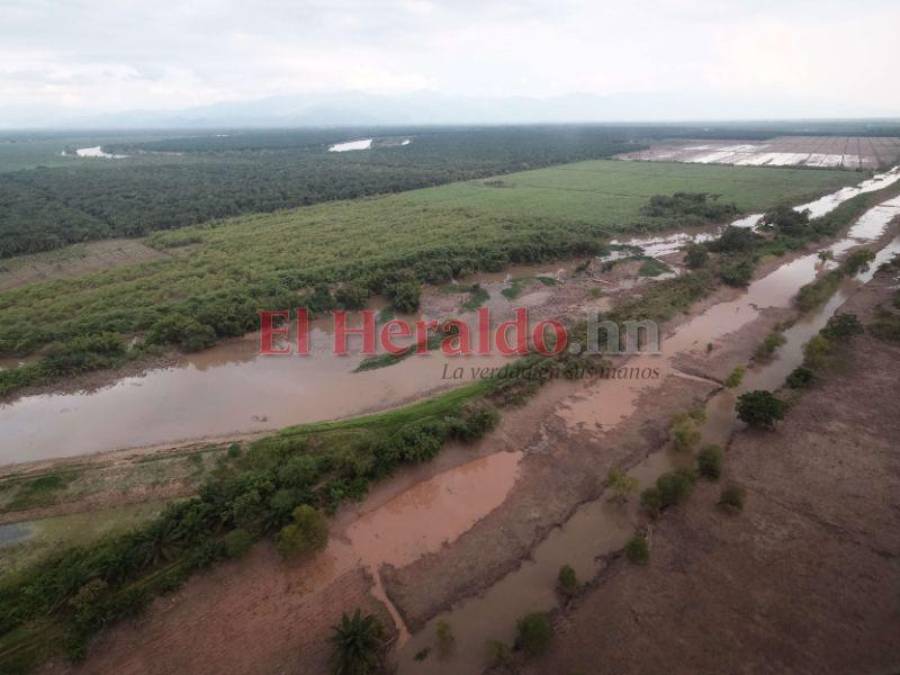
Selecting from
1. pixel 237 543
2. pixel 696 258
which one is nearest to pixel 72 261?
pixel 237 543

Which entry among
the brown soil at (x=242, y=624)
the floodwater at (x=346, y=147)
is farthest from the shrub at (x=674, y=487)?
the floodwater at (x=346, y=147)

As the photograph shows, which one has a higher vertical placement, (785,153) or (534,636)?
(785,153)

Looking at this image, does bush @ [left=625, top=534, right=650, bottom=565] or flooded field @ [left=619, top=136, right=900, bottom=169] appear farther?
flooded field @ [left=619, top=136, right=900, bottom=169]

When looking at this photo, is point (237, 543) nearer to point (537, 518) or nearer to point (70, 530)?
point (70, 530)

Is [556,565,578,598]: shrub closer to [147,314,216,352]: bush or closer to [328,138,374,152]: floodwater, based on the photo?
[147,314,216,352]: bush

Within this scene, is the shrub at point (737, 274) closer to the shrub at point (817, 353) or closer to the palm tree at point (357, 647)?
the shrub at point (817, 353)

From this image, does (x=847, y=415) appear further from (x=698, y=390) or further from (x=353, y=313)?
(x=353, y=313)

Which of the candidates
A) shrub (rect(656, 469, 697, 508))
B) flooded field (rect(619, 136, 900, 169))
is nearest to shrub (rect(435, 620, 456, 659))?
shrub (rect(656, 469, 697, 508))
